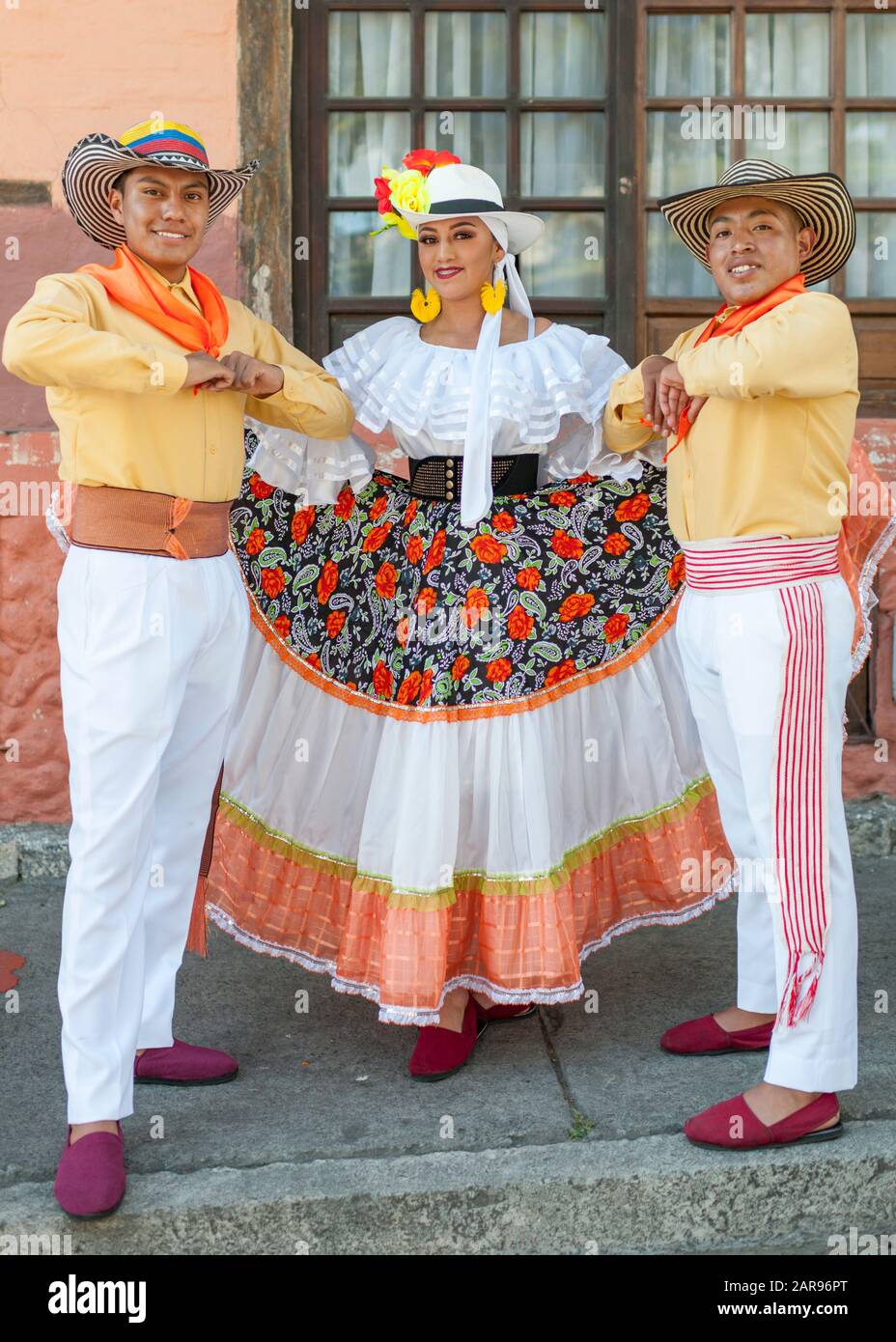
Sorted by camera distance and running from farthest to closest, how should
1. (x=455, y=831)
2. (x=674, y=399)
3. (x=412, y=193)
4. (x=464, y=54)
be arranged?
(x=464, y=54) < (x=412, y=193) < (x=455, y=831) < (x=674, y=399)

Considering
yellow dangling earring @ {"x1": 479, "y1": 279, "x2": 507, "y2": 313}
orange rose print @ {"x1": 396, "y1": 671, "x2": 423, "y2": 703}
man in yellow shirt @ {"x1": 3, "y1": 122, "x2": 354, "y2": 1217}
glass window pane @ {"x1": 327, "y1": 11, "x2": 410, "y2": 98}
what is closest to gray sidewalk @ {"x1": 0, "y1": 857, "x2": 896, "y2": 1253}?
man in yellow shirt @ {"x1": 3, "y1": 122, "x2": 354, "y2": 1217}

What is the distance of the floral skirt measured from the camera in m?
3.10

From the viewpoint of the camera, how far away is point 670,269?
15.8 feet

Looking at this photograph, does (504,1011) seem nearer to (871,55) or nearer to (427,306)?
(427,306)

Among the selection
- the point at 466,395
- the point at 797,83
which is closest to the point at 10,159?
the point at 466,395

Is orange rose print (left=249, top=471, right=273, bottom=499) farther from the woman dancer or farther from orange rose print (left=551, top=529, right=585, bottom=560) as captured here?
orange rose print (left=551, top=529, right=585, bottom=560)

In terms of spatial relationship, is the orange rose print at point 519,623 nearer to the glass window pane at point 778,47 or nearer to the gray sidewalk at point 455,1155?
the gray sidewalk at point 455,1155

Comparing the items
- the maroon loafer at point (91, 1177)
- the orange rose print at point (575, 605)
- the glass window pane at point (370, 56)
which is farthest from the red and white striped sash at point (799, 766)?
the glass window pane at point (370, 56)

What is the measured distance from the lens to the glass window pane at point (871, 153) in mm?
4805

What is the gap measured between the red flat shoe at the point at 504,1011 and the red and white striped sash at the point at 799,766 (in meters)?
0.87

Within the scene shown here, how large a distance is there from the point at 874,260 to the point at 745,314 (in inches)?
90.9

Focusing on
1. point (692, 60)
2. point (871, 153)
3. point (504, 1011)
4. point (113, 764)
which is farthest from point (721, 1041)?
point (692, 60)

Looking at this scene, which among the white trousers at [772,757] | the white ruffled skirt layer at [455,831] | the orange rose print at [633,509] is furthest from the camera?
the orange rose print at [633,509]

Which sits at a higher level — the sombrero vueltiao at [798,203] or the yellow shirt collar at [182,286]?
the sombrero vueltiao at [798,203]
